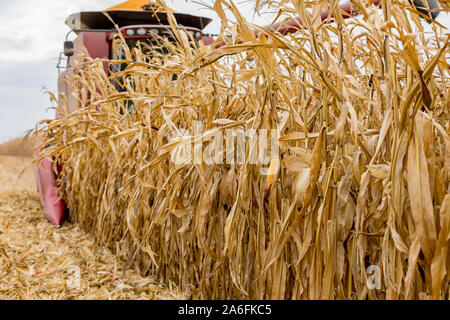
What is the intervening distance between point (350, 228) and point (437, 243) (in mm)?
193

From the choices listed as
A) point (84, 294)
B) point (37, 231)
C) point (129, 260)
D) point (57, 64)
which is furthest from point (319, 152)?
point (57, 64)

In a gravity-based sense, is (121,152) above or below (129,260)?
above

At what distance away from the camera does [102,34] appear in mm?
3398

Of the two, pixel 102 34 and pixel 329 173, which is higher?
pixel 102 34

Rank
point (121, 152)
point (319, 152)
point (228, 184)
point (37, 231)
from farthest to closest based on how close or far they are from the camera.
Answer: point (37, 231) → point (121, 152) → point (228, 184) → point (319, 152)

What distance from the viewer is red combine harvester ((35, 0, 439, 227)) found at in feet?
8.45

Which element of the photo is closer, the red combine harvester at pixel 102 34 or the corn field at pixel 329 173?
the corn field at pixel 329 173

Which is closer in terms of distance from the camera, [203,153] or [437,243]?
[437,243]

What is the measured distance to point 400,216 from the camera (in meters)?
0.63

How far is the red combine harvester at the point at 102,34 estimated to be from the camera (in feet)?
8.45

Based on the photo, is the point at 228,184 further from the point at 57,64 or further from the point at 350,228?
the point at 57,64

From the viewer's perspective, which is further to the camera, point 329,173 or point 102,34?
point 102,34

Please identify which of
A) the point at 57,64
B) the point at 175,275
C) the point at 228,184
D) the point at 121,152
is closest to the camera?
the point at 228,184

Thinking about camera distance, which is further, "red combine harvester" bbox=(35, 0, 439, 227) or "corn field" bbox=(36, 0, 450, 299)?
"red combine harvester" bbox=(35, 0, 439, 227)
